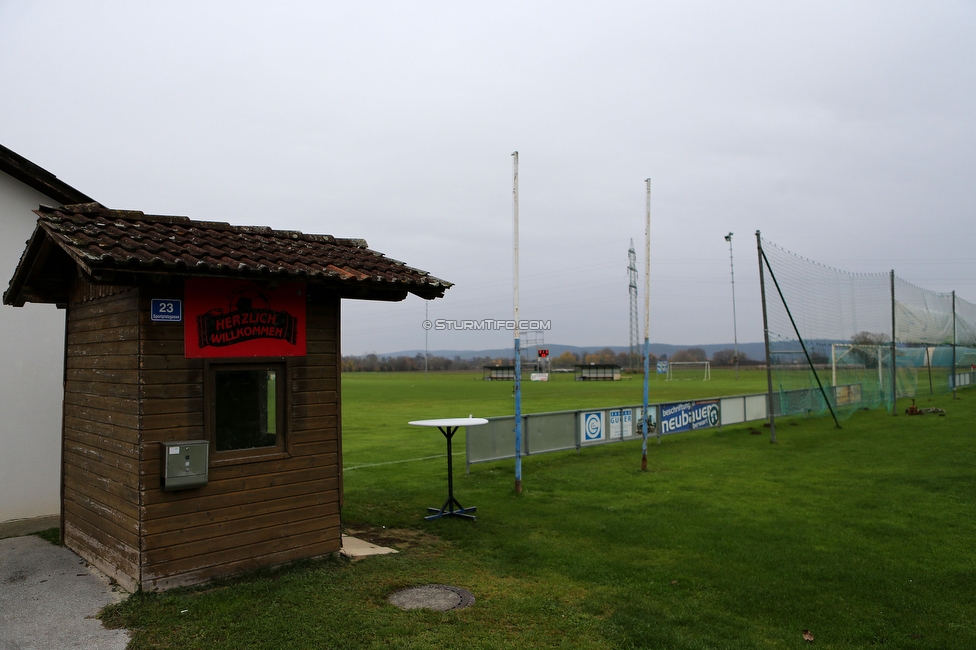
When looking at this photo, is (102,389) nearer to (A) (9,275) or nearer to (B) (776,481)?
A: (A) (9,275)

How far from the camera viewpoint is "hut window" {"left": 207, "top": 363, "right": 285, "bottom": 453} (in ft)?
21.6

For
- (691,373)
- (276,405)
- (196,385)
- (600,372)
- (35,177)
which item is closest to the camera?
(196,385)

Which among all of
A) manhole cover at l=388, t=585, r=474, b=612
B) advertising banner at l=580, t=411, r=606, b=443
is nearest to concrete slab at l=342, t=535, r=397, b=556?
manhole cover at l=388, t=585, r=474, b=612

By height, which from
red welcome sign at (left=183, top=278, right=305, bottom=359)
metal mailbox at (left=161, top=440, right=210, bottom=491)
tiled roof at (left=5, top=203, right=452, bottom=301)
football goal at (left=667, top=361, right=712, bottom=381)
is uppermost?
tiled roof at (left=5, top=203, right=452, bottom=301)

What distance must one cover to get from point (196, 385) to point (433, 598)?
2.95 metres

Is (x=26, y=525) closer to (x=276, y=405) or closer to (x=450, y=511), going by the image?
(x=276, y=405)

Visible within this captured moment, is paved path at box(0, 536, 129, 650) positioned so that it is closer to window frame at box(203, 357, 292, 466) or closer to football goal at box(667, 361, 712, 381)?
window frame at box(203, 357, 292, 466)

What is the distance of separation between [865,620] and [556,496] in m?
5.64

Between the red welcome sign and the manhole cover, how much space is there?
2639mm

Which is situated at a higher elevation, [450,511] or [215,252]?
[215,252]

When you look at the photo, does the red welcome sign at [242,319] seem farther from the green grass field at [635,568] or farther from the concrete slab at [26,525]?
the concrete slab at [26,525]

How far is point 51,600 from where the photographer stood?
238 inches

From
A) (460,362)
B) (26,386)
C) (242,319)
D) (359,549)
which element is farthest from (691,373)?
(242,319)

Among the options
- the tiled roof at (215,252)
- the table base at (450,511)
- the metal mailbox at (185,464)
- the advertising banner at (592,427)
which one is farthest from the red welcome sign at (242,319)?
the advertising banner at (592,427)
